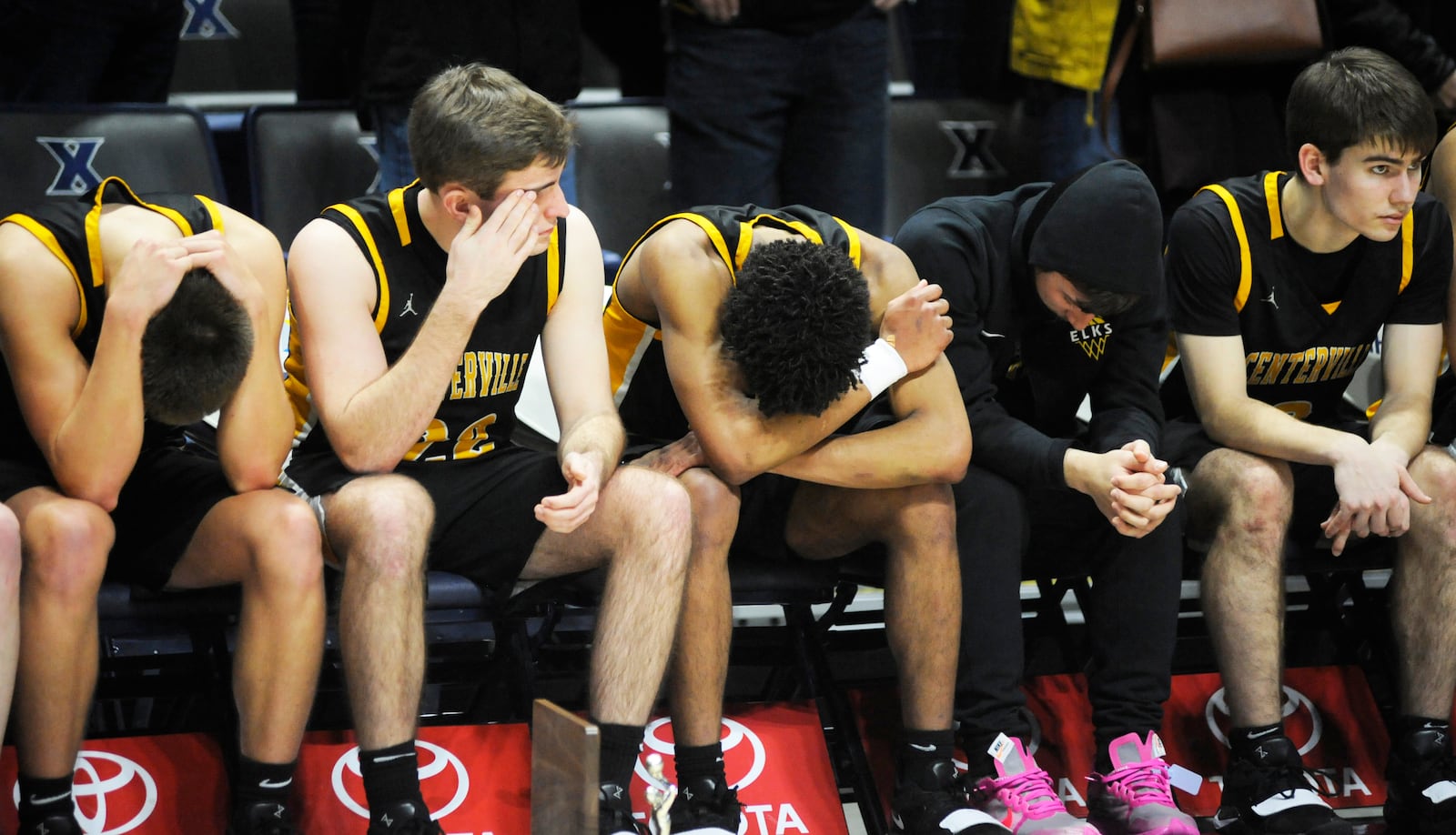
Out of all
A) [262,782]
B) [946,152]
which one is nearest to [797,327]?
[262,782]

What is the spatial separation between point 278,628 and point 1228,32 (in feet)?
10.5

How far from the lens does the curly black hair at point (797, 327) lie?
121 inches

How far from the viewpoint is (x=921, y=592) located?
315cm

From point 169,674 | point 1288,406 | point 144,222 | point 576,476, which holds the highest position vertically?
point 144,222

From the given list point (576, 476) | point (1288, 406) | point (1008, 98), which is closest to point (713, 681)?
point (576, 476)

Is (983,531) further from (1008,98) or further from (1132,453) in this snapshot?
(1008,98)

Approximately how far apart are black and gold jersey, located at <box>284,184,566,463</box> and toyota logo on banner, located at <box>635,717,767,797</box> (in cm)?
69

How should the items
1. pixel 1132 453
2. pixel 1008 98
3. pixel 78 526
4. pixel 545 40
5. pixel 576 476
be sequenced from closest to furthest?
pixel 78 526, pixel 576 476, pixel 1132 453, pixel 545 40, pixel 1008 98

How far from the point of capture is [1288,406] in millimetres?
3842

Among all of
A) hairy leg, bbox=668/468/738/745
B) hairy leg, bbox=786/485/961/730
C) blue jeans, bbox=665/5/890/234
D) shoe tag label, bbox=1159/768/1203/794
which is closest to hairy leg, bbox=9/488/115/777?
hairy leg, bbox=668/468/738/745

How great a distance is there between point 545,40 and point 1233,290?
6.42 feet

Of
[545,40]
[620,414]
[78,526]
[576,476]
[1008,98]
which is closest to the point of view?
[78,526]

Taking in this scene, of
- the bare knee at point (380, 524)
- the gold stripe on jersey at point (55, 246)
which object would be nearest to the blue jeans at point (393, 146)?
the gold stripe on jersey at point (55, 246)

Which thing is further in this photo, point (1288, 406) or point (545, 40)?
point (545, 40)
